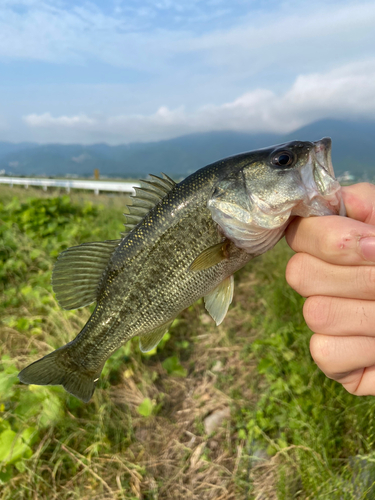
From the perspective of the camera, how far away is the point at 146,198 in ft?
5.80

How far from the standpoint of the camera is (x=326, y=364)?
147cm

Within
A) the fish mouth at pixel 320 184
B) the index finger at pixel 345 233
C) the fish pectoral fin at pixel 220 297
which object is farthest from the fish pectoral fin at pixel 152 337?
the fish mouth at pixel 320 184

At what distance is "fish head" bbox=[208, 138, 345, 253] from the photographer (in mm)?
1401

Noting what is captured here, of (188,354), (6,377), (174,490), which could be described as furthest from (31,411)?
(188,354)

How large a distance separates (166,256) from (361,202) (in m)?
0.99

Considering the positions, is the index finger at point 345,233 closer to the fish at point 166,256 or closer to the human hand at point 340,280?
the human hand at point 340,280

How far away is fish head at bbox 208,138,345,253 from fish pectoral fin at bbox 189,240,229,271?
10cm

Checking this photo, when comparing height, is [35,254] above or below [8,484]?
above

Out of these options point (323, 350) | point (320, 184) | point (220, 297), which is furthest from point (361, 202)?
point (220, 297)

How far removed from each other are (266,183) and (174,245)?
574mm

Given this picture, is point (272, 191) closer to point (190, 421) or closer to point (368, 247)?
point (368, 247)

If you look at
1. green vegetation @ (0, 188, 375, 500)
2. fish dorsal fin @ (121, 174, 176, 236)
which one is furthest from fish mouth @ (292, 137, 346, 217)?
green vegetation @ (0, 188, 375, 500)

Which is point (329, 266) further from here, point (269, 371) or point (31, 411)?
point (31, 411)

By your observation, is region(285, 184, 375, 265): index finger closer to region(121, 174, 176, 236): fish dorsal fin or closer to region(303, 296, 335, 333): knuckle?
region(303, 296, 335, 333): knuckle
